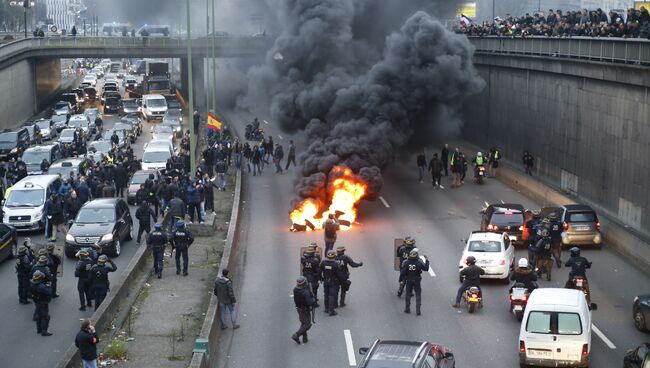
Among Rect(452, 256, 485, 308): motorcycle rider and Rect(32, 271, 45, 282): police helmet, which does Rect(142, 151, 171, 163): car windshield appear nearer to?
Rect(32, 271, 45, 282): police helmet

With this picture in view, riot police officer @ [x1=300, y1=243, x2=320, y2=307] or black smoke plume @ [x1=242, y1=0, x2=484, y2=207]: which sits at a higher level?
black smoke plume @ [x1=242, y1=0, x2=484, y2=207]

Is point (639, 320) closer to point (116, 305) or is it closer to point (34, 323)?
point (116, 305)

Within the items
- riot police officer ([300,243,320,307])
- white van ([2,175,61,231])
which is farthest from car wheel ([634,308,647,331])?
white van ([2,175,61,231])

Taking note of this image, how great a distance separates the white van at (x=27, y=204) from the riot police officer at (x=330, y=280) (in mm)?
13376

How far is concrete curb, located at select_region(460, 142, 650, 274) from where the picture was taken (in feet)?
94.1

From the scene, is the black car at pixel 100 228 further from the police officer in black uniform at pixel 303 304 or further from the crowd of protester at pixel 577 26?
the crowd of protester at pixel 577 26

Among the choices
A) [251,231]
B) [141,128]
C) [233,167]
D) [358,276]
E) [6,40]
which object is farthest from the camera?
[6,40]

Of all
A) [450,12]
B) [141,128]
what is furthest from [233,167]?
[141,128]

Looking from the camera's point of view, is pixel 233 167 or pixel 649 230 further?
pixel 233 167

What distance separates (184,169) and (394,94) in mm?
Answer: 9816

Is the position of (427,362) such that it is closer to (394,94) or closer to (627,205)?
(627,205)

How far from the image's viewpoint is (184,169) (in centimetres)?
4234

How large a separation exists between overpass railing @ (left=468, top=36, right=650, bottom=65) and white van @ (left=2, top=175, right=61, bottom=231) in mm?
18508

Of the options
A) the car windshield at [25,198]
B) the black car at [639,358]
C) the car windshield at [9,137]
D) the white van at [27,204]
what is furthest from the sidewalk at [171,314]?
the car windshield at [9,137]
